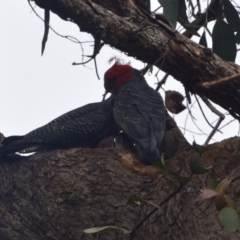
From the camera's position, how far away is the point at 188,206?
223 centimetres

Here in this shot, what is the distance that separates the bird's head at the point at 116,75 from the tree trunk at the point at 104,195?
126 centimetres

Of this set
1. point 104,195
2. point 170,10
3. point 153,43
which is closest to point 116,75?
point 170,10

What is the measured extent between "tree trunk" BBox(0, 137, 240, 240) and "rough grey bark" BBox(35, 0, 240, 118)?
0.31m

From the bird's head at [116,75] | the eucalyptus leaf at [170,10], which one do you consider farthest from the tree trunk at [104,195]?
the bird's head at [116,75]

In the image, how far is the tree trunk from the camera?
2219 mm

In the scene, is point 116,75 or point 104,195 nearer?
point 104,195

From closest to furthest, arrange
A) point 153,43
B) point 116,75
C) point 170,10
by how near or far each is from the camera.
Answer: point 153,43 → point 170,10 → point 116,75

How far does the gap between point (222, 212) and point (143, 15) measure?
1.07m

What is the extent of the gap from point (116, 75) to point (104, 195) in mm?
→ 1599

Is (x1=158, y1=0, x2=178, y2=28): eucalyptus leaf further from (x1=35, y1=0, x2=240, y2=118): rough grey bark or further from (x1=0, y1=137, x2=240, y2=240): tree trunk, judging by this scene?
(x1=0, y1=137, x2=240, y2=240): tree trunk

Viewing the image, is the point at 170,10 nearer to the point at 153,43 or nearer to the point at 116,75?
the point at 153,43

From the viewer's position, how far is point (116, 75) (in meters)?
3.92

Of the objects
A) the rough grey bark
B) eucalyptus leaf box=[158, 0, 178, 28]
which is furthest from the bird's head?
the rough grey bark

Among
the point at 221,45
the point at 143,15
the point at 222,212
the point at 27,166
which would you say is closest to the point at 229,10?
the point at 221,45
